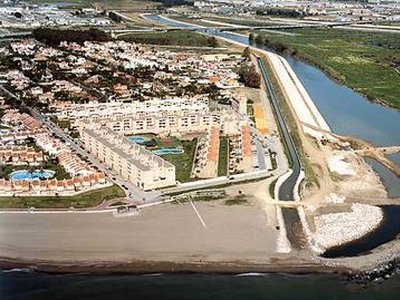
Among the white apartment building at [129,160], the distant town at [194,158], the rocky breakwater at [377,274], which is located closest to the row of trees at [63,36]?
the distant town at [194,158]

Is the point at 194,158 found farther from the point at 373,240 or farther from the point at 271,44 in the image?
the point at 271,44

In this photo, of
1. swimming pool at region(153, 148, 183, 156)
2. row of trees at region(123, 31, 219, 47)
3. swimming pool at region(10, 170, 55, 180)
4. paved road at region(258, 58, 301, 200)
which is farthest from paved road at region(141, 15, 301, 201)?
row of trees at region(123, 31, 219, 47)

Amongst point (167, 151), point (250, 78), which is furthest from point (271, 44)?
point (167, 151)

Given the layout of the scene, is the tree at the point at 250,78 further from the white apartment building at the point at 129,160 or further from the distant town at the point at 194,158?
the white apartment building at the point at 129,160

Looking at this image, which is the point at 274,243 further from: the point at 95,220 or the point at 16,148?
the point at 16,148

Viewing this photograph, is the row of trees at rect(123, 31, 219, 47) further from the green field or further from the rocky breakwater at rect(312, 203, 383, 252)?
the rocky breakwater at rect(312, 203, 383, 252)

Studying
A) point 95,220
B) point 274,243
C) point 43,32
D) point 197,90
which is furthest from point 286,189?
point 43,32
